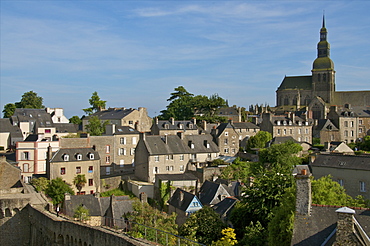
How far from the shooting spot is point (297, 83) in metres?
94.5

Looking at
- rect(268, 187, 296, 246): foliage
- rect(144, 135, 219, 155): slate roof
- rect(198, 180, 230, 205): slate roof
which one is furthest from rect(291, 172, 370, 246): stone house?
rect(144, 135, 219, 155): slate roof

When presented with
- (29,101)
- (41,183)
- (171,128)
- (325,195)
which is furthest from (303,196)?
(29,101)

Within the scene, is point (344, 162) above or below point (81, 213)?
above

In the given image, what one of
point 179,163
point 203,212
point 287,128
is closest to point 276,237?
point 203,212

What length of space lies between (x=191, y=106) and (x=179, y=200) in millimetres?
36494

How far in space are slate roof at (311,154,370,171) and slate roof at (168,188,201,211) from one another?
10461 mm

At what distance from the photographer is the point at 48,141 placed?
39.0 metres

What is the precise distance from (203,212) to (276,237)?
10.4m

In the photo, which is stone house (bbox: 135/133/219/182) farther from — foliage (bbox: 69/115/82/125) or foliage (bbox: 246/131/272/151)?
foliage (bbox: 69/115/82/125)

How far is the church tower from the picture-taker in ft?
293

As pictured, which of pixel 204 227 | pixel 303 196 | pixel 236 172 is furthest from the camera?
pixel 236 172

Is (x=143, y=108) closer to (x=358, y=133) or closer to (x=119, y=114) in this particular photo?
(x=119, y=114)

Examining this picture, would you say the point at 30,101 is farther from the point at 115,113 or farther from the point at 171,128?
the point at 171,128

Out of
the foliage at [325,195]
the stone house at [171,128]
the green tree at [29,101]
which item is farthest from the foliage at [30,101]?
the foliage at [325,195]
